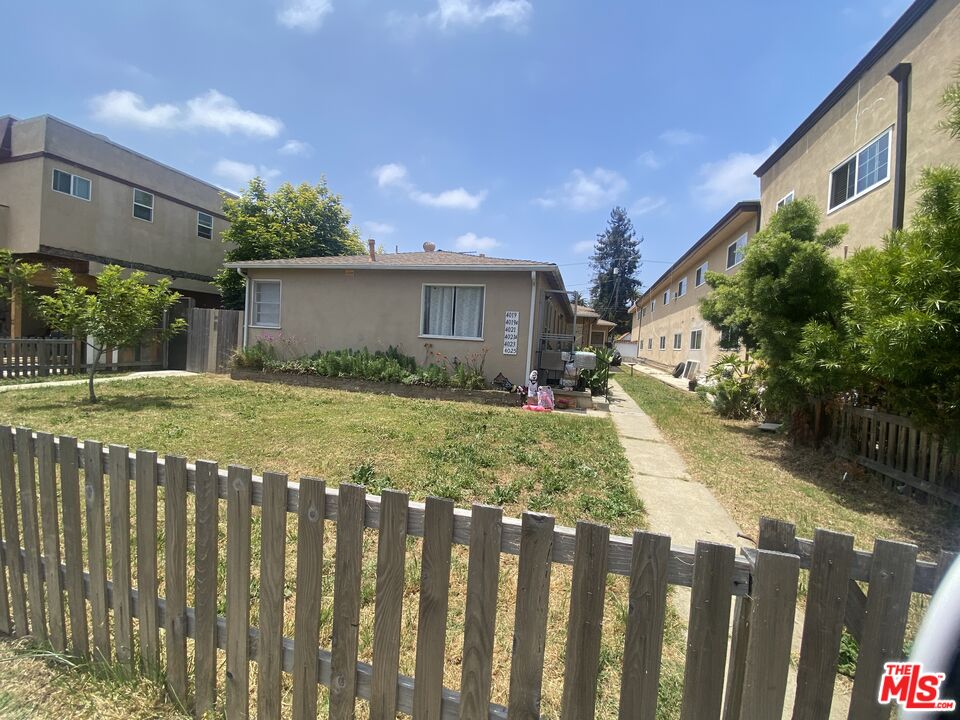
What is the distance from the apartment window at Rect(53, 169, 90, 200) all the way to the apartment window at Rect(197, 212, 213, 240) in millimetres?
4138

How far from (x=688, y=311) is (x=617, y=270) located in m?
33.0

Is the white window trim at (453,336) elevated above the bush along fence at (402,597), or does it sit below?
above

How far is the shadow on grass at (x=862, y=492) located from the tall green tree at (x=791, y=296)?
0.73 m

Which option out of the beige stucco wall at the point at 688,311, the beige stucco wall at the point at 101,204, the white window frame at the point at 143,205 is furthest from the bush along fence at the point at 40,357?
the beige stucco wall at the point at 688,311

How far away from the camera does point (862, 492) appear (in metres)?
4.98

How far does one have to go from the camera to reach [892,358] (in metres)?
4.02

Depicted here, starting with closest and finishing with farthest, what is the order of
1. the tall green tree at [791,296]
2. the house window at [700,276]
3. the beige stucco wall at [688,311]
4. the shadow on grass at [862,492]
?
the shadow on grass at [862,492], the tall green tree at [791,296], the beige stucco wall at [688,311], the house window at [700,276]

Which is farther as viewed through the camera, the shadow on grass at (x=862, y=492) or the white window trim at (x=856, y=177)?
the white window trim at (x=856, y=177)

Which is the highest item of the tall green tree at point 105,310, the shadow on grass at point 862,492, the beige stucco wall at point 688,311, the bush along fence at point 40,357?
the beige stucco wall at point 688,311

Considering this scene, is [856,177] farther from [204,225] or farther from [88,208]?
[204,225]

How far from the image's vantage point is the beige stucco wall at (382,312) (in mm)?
10758

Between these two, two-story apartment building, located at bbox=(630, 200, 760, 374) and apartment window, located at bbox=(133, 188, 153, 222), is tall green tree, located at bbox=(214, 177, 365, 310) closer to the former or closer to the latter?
apartment window, located at bbox=(133, 188, 153, 222)

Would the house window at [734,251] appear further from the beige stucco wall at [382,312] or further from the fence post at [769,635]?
the fence post at [769,635]

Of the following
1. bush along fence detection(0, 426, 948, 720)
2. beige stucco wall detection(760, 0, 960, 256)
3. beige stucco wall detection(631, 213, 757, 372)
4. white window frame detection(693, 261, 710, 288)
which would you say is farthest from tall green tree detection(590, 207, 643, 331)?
bush along fence detection(0, 426, 948, 720)
